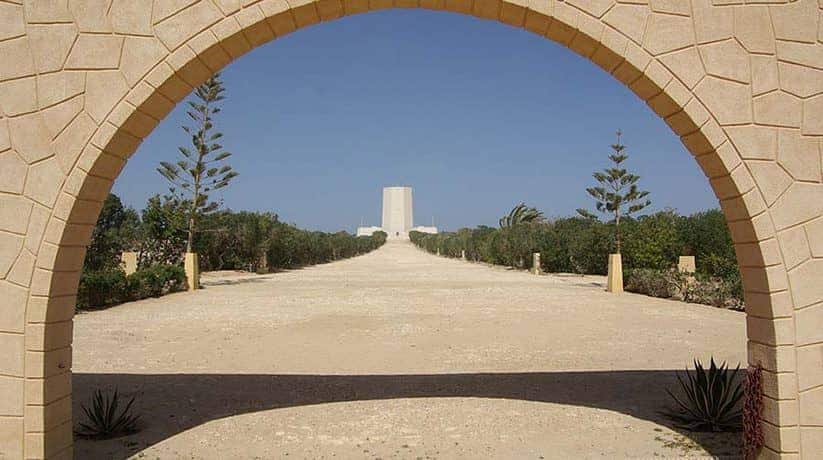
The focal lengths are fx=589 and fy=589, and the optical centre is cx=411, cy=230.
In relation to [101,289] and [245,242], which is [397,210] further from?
[101,289]

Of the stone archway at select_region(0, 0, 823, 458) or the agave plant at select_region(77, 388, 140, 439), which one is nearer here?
the stone archway at select_region(0, 0, 823, 458)

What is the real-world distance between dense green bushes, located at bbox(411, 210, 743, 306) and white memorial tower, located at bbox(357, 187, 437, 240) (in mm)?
72760

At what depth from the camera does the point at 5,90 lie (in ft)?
11.5

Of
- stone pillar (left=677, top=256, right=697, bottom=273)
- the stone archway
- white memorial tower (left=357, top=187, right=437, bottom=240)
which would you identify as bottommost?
stone pillar (left=677, top=256, right=697, bottom=273)

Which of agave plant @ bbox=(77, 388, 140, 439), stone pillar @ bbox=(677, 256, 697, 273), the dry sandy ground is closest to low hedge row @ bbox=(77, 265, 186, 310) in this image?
the dry sandy ground

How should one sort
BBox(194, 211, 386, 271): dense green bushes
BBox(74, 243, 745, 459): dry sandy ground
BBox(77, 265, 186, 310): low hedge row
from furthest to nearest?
BBox(194, 211, 386, 271): dense green bushes < BBox(77, 265, 186, 310): low hedge row < BBox(74, 243, 745, 459): dry sandy ground

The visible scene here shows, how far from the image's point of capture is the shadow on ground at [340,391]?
5.26m

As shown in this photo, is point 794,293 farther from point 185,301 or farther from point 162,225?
point 162,225

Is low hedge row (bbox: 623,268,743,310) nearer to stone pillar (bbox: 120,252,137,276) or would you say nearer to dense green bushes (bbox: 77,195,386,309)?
dense green bushes (bbox: 77,195,386,309)

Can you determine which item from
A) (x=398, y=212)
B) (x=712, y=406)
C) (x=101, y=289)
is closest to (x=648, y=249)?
(x=712, y=406)

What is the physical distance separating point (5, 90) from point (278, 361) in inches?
202

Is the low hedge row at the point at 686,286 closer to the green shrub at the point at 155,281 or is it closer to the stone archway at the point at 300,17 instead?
the stone archway at the point at 300,17

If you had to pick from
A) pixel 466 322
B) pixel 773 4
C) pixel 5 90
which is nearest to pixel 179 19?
pixel 5 90

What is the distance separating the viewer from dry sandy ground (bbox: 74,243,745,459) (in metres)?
4.61
